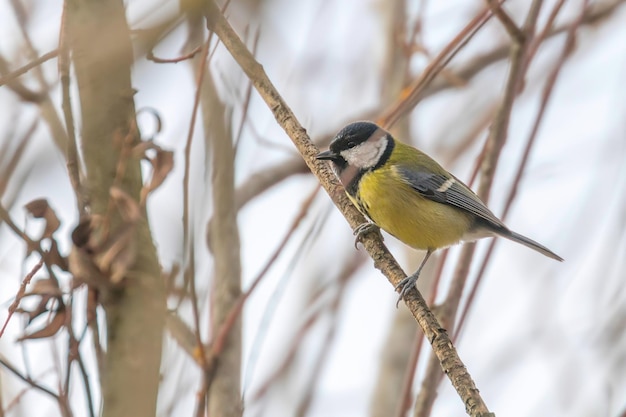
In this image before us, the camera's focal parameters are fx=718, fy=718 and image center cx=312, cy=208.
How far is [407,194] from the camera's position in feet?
10.4

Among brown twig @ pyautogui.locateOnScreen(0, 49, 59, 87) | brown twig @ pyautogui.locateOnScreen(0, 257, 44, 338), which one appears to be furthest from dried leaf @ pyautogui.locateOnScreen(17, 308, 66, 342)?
brown twig @ pyautogui.locateOnScreen(0, 49, 59, 87)

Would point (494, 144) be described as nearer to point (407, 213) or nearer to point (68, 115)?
point (407, 213)

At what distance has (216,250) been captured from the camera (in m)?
2.69

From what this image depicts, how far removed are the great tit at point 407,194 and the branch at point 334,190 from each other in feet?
2.32

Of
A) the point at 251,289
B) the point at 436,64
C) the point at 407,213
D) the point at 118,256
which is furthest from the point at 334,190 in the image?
the point at 407,213

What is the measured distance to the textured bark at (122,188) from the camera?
5.00 feet

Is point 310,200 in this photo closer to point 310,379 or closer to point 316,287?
point 310,379

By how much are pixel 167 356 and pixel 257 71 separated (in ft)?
2.65

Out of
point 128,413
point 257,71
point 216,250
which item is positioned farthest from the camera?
point 216,250

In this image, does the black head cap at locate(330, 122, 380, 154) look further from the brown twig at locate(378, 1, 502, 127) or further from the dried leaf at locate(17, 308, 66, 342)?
the dried leaf at locate(17, 308, 66, 342)

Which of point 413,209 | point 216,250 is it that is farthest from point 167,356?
point 413,209

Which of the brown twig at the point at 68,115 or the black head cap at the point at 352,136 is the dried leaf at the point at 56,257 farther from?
the black head cap at the point at 352,136

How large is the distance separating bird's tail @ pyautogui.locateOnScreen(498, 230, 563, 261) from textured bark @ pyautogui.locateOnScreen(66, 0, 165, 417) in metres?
1.96

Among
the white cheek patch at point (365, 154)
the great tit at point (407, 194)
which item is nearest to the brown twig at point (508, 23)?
the great tit at point (407, 194)
